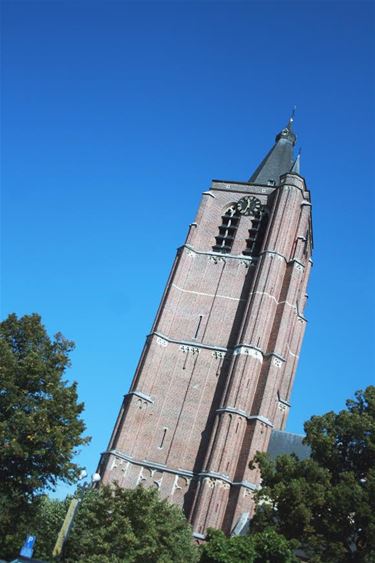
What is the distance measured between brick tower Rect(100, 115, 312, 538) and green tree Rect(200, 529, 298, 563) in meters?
13.7

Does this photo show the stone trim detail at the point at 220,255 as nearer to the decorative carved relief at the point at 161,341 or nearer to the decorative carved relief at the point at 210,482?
the decorative carved relief at the point at 161,341

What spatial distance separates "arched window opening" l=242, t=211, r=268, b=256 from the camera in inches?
1849

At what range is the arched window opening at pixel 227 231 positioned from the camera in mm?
47625

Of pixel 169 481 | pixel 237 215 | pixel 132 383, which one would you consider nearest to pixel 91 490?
pixel 169 481

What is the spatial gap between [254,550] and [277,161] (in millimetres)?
39264

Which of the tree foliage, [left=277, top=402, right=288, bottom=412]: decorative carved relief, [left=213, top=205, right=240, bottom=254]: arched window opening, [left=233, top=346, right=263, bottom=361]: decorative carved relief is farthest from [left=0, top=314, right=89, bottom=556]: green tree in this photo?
[left=213, top=205, right=240, bottom=254]: arched window opening

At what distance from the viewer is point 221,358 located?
138 feet

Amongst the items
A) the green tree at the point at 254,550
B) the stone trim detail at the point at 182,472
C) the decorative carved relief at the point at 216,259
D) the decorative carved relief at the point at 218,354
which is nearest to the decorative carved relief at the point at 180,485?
the stone trim detail at the point at 182,472

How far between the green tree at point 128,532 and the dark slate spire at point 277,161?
31481mm

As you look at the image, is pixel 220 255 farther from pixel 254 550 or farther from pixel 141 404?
pixel 254 550

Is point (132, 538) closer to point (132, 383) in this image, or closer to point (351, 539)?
point (351, 539)

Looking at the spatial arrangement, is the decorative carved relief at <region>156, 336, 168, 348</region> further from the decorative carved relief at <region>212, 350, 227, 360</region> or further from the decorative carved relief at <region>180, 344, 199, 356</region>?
the decorative carved relief at <region>212, 350, 227, 360</region>

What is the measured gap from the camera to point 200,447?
39062mm

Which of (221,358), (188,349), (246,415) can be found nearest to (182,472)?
(246,415)
